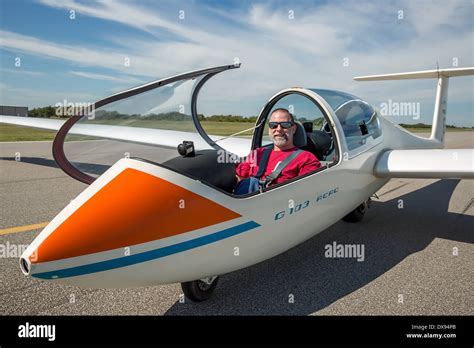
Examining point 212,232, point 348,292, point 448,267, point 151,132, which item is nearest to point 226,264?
point 212,232

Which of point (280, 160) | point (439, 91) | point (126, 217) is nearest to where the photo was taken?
point (126, 217)

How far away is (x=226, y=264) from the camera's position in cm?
263

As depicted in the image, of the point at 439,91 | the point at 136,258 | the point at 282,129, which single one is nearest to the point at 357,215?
the point at 282,129

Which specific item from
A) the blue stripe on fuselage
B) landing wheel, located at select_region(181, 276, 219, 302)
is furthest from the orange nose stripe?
landing wheel, located at select_region(181, 276, 219, 302)

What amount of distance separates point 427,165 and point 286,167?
259cm

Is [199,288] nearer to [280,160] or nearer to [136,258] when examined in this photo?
[136,258]

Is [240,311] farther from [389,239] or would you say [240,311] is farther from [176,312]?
[389,239]

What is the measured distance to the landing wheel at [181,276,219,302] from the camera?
2766mm

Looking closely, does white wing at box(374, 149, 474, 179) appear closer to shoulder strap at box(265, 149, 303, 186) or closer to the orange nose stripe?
shoulder strap at box(265, 149, 303, 186)

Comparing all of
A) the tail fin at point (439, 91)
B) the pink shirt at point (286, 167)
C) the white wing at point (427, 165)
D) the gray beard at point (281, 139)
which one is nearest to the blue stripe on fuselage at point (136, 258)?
the pink shirt at point (286, 167)

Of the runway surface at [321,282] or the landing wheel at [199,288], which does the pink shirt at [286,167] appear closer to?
the runway surface at [321,282]

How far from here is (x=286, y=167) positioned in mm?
3393

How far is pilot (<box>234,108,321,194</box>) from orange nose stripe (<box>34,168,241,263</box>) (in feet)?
3.25

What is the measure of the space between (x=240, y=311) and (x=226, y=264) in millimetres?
478
